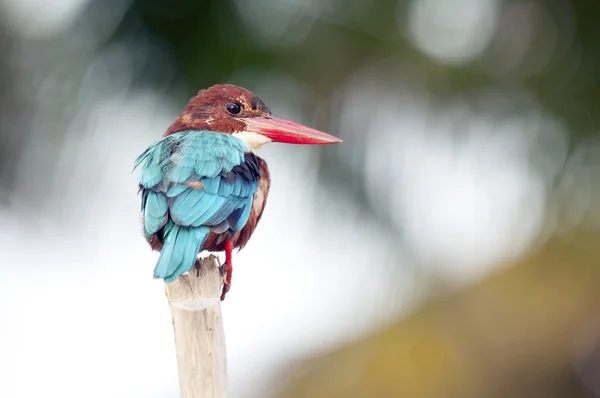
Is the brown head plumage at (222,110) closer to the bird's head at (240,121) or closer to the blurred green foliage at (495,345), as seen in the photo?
the bird's head at (240,121)

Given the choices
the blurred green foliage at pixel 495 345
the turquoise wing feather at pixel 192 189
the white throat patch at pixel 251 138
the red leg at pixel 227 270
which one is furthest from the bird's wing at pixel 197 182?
the blurred green foliage at pixel 495 345

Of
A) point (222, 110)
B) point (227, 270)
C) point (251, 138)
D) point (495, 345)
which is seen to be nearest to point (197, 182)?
point (227, 270)

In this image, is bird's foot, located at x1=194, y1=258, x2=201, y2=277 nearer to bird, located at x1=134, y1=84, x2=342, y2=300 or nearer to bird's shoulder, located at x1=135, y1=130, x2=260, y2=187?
bird, located at x1=134, y1=84, x2=342, y2=300

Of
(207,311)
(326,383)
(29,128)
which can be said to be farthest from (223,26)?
(207,311)

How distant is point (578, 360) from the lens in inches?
319

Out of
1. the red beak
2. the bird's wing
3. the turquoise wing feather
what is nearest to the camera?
the turquoise wing feather

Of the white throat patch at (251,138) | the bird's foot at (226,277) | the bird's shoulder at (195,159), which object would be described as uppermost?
the white throat patch at (251,138)

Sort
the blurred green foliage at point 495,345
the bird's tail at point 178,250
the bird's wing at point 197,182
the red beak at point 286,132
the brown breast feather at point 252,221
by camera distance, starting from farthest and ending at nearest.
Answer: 1. the blurred green foliage at point 495,345
2. the red beak at point 286,132
3. the brown breast feather at point 252,221
4. the bird's wing at point 197,182
5. the bird's tail at point 178,250

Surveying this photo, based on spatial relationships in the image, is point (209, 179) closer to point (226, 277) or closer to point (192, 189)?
point (192, 189)

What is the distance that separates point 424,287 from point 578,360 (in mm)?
1641

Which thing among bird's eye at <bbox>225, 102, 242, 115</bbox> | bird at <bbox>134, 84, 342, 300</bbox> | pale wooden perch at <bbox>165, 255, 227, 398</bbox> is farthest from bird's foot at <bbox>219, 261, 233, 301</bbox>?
bird's eye at <bbox>225, 102, 242, 115</bbox>

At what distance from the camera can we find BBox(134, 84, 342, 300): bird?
3.35m

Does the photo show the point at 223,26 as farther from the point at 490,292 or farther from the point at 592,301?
the point at 592,301

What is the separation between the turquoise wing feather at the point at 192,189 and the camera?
3.30 metres
